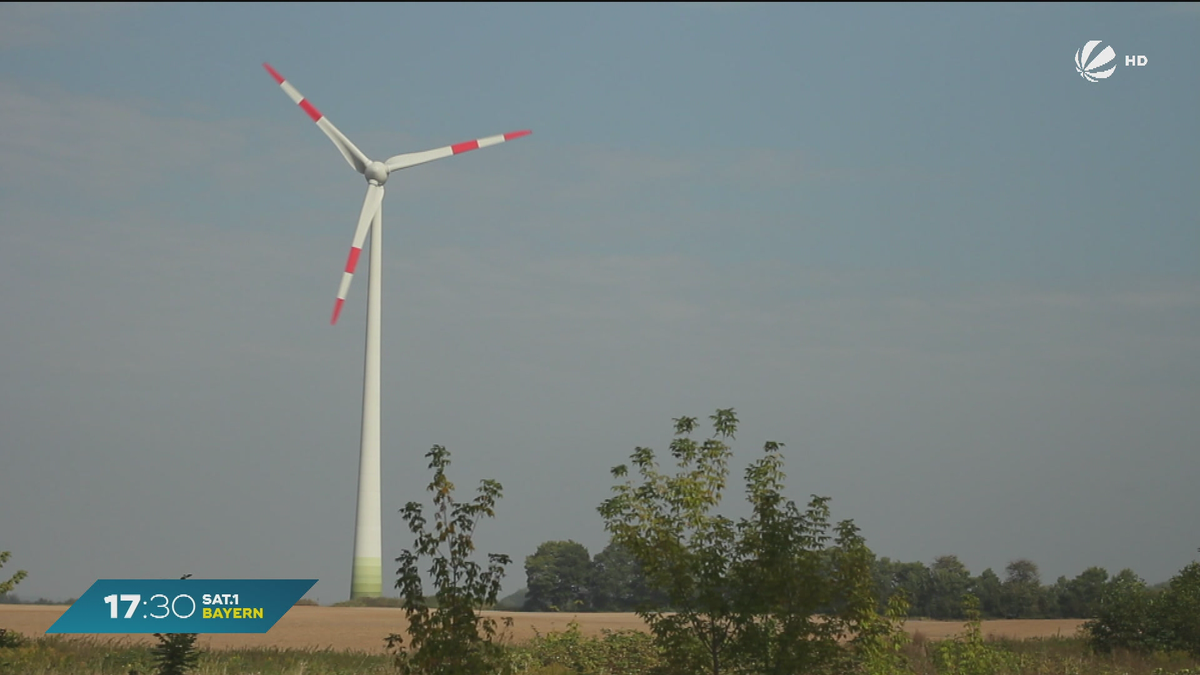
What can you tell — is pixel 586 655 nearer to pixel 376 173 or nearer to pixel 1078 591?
pixel 376 173

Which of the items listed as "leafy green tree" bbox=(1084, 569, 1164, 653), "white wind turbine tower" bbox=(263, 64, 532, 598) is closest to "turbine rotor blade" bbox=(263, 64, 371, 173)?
"white wind turbine tower" bbox=(263, 64, 532, 598)

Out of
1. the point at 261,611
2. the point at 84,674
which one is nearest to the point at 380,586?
the point at 84,674

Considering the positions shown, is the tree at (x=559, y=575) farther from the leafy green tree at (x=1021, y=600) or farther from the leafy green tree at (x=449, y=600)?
the leafy green tree at (x=449, y=600)

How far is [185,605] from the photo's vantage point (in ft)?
72.8

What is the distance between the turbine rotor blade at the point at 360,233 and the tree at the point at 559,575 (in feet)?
108

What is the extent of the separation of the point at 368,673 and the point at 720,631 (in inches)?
458

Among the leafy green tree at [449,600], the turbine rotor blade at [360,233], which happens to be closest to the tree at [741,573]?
the leafy green tree at [449,600]

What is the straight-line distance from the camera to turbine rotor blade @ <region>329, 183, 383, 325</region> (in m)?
56.7

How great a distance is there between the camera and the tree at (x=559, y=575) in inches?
3477

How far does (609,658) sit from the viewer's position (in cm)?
3550

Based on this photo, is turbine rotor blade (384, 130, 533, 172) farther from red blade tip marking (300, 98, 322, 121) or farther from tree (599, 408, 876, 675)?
tree (599, 408, 876, 675)

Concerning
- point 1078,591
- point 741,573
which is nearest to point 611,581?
Result: point 1078,591

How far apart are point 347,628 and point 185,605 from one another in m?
27.5

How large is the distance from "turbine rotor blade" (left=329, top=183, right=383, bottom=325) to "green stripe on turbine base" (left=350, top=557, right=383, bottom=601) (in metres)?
16.1
